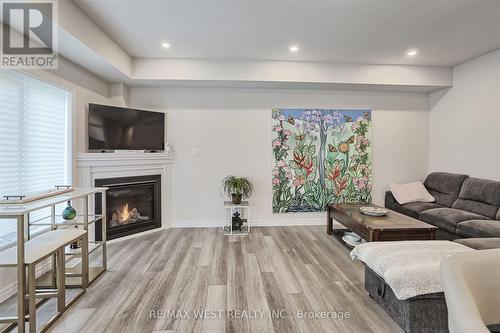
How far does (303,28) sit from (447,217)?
2.98 m

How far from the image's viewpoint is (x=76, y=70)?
3.13 meters

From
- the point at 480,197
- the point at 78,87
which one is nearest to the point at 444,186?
the point at 480,197

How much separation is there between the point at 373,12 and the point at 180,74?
2627 mm

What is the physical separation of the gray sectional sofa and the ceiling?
1882 mm

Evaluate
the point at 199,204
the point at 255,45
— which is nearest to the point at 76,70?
the point at 255,45

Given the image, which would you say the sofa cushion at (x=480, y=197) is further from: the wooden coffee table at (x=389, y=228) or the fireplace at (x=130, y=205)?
the fireplace at (x=130, y=205)

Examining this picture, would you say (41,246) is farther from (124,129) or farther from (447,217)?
(447,217)

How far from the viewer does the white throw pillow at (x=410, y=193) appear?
13.2 feet

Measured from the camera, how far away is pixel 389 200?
14.0 feet

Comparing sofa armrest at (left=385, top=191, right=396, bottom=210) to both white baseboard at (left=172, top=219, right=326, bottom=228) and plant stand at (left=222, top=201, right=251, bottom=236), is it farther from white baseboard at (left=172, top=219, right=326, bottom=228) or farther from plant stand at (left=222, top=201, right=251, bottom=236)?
plant stand at (left=222, top=201, right=251, bottom=236)

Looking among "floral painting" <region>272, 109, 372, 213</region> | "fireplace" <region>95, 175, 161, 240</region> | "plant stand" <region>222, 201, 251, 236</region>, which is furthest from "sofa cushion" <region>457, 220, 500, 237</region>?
"fireplace" <region>95, 175, 161, 240</region>

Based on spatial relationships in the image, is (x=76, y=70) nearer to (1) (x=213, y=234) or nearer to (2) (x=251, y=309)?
(1) (x=213, y=234)

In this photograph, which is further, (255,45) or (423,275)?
(255,45)

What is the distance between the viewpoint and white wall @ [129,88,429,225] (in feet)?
13.9
